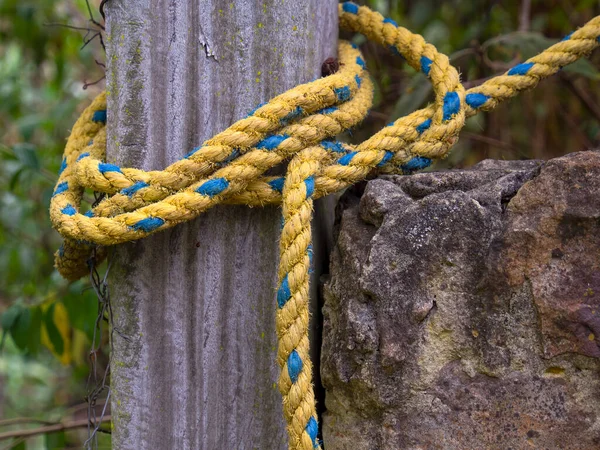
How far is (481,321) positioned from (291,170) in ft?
1.01

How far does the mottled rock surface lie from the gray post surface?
0.14 meters

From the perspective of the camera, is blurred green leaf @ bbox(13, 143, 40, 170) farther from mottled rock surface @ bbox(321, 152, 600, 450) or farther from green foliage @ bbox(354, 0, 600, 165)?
mottled rock surface @ bbox(321, 152, 600, 450)

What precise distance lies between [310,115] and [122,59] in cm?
26

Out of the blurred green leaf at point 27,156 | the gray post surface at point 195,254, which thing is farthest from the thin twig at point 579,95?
the blurred green leaf at point 27,156

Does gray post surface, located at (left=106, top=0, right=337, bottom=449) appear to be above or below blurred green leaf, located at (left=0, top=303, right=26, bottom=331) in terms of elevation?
above

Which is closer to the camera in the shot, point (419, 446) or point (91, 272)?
point (419, 446)

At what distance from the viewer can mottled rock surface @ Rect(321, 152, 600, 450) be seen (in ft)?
2.37

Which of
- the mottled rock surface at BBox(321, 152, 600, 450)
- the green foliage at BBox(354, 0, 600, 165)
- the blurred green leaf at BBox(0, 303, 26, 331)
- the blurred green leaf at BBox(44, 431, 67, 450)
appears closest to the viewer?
the mottled rock surface at BBox(321, 152, 600, 450)

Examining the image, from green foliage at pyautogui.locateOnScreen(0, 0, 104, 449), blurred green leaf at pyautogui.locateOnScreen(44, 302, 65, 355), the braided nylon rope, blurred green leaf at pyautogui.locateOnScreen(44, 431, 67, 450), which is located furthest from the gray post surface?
blurred green leaf at pyautogui.locateOnScreen(44, 431, 67, 450)

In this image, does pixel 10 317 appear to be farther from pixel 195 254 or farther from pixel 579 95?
pixel 579 95

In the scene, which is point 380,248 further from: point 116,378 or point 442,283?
point 116,378

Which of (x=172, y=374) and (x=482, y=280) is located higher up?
(x=482, y=280)

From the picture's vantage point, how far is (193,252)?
794mm

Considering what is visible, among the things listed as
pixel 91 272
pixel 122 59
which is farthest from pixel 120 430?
pixel 122 59
